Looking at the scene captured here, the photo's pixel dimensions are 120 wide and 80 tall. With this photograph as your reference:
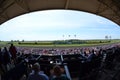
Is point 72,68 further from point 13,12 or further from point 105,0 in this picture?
point 13,12

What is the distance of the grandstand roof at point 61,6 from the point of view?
23186mm

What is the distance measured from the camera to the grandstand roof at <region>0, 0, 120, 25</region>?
913 inches

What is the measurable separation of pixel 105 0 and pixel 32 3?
6494 mm

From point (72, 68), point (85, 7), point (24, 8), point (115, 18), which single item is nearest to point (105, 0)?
point (85, 7)

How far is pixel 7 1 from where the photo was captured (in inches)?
833

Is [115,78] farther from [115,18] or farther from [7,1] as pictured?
[115,18]

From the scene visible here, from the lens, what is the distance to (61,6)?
25984 millimetres

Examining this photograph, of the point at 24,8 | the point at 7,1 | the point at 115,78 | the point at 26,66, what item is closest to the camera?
the point at 115,78

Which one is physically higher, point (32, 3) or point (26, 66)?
point (32, 3)

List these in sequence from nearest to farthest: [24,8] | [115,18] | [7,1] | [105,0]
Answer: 1. [7,1]
2. [105,0]
3. [24,8]
4. [115,18]

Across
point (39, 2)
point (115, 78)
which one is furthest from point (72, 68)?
point (39, 2)

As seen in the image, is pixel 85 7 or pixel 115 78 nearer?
pixel 115 78

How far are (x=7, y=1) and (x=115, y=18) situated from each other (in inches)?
482

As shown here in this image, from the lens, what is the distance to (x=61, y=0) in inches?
945
